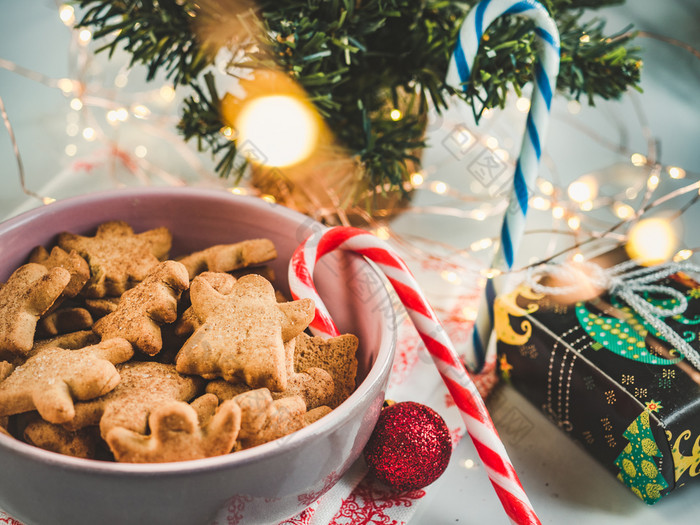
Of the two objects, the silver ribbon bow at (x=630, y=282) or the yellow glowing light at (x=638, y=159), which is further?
the yellow glowing light at (x=638, y=159)

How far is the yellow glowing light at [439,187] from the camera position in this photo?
1.24 meters

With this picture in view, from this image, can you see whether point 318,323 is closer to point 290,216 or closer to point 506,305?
point 290,216

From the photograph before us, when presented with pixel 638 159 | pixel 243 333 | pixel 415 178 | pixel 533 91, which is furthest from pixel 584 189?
pixel 243 333

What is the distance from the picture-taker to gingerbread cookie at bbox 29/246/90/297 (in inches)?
26.2

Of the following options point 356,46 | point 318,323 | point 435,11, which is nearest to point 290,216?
point 318,323

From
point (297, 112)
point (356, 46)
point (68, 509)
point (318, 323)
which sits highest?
point (356, 46)

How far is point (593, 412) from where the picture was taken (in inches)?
29.7

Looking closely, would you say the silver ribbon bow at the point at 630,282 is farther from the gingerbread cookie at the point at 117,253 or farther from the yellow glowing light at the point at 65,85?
the yellow glowing light at the point at 65,85

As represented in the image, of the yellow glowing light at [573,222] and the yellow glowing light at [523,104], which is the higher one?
the yellow glowing light at [523,104]

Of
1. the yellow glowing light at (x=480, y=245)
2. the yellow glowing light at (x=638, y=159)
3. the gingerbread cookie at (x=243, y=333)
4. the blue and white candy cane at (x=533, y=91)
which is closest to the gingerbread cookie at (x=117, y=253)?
the gingerbread cookie at (x=243, y=333)

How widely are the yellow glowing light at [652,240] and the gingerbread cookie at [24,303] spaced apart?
2.78 feet

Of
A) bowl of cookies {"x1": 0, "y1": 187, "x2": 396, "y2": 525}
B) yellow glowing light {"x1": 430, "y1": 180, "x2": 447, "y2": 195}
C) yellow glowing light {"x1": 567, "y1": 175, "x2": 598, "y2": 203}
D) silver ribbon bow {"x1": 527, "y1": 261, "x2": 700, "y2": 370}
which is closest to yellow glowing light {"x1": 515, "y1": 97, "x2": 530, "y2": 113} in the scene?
yellow glowing light {"x1": 567, "y1": 175, "x2": 598, "y2": 203}

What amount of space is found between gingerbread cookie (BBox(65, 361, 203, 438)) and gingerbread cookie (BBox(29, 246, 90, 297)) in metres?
0.13

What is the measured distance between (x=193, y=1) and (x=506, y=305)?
628mm
